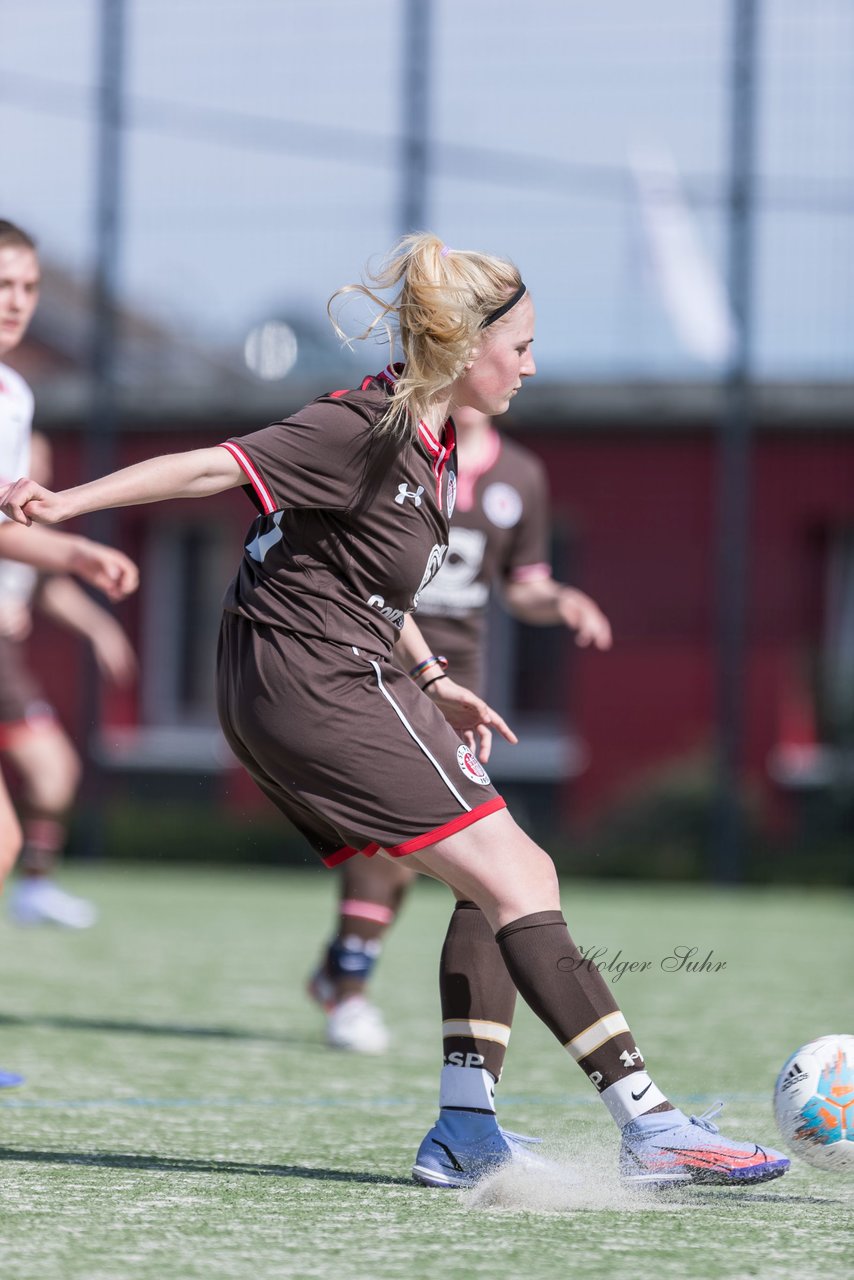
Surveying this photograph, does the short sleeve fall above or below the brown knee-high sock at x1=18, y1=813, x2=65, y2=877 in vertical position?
above

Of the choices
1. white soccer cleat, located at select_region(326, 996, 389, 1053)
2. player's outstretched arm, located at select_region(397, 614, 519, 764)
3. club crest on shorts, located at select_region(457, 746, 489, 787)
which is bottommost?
white soccer cleat, located at select_region(326, 996, 389, 1053)

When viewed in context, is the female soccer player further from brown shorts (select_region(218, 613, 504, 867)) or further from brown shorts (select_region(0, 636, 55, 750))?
brown shorts (select_region(0, 636, 55, 750))

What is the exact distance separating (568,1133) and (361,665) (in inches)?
47.0

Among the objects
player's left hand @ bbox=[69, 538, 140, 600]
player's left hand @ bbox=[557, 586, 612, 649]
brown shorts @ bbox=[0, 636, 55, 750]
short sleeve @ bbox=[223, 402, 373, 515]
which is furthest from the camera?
brown shorts @ bbox=[0, 636, 55, 750]

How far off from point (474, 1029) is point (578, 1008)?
295mm

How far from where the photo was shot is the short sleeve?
3.23 metres

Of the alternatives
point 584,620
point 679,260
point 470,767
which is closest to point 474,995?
point 470,767

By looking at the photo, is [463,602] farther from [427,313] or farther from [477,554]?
[427,313]

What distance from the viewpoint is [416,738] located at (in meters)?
3.34

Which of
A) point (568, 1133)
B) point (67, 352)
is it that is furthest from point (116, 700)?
point (568, 1133)

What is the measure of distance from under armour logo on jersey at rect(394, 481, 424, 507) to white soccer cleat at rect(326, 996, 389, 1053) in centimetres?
253

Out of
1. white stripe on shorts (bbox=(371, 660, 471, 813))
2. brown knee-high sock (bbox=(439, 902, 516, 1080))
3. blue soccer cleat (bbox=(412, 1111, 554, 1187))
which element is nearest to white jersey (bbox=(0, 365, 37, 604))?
white stripe on shorts (bbox=(371, 660, 471, 813))

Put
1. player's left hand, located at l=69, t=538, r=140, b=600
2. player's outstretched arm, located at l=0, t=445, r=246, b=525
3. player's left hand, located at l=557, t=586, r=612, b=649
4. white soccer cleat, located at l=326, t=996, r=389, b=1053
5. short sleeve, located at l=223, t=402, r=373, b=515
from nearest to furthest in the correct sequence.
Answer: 1. player's outstretched arm, located at l=0, t=445, r=246, b=525
2. short sleeve, located at l=223, t=402, r=373, b=515
3. player's left hand, located at l=69, t=538, r=140, b=600
4. player's left hand, located at l=557, t=586, r=612, b=649
5. white soccer cleat, located at l=326, t=996, r=389, b=1053

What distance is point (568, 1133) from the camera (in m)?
3.95
